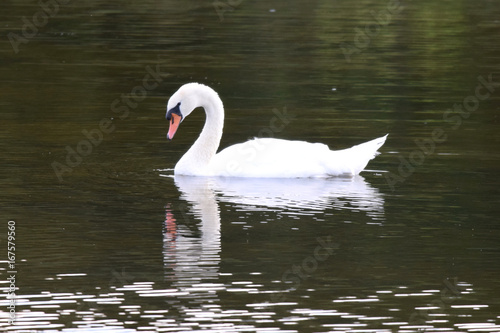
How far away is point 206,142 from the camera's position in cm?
1359

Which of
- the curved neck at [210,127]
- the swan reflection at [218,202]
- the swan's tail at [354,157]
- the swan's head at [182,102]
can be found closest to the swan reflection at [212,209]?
the swan reflection at [218,202]

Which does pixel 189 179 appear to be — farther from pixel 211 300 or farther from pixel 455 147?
pixel 211 300

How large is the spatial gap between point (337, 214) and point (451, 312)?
9.88ft

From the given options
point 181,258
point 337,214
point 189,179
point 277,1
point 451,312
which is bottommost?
point 451,312

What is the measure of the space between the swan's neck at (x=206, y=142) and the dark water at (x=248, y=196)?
21cm

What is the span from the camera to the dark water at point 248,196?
8391 millimetres

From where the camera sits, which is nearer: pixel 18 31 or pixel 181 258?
pixel 181 258

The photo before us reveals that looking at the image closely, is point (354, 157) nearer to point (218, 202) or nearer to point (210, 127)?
point (210, 127)

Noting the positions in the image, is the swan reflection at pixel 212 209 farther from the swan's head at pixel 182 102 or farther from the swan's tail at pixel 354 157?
the swan's head at pixel 182 102

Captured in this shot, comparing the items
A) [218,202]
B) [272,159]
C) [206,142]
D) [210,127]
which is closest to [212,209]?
[218,202]

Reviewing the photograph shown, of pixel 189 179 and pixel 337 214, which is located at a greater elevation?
pixel 189 179

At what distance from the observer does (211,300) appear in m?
8.42

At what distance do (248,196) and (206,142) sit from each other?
169cm

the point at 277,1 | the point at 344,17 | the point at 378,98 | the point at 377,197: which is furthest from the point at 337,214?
the point at 277,1
